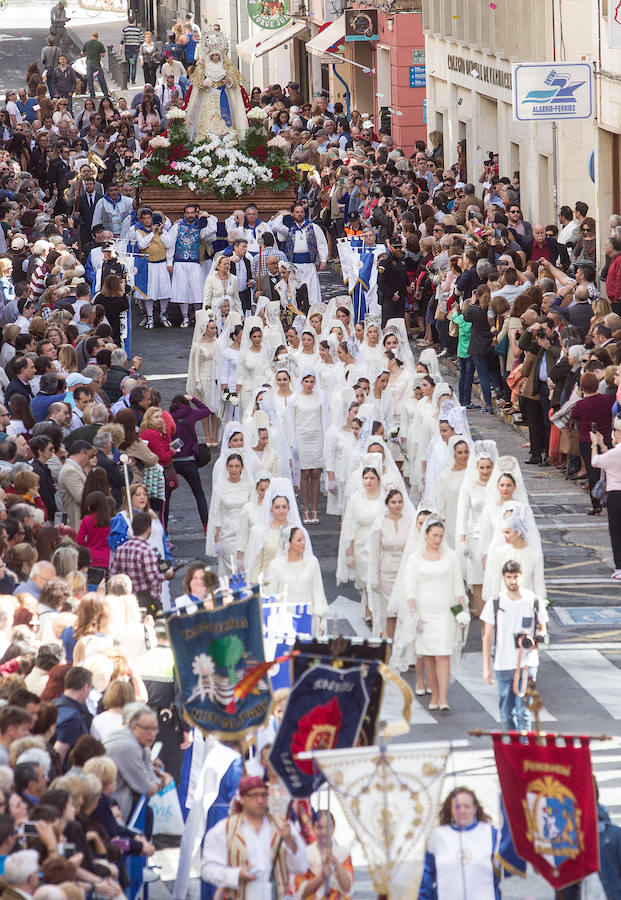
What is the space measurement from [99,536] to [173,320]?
1513 centimetres

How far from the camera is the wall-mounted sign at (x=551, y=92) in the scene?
2495 centimetres

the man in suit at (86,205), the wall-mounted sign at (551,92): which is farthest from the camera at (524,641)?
the man in suit at (86,205)

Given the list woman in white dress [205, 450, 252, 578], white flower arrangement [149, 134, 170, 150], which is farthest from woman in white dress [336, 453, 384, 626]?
white flower arrangement [149, 134, 170, 150]

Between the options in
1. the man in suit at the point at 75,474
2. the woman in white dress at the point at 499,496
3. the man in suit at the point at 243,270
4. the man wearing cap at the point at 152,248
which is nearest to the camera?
the woman in white dress at the point at 499,496

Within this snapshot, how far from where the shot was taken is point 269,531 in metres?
15.2

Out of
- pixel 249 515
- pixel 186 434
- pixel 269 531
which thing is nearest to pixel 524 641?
pixel 269 531

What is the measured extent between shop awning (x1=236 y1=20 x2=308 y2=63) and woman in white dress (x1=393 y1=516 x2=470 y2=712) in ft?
124

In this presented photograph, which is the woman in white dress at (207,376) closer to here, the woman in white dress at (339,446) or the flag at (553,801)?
the woman in white dress at (339,446)

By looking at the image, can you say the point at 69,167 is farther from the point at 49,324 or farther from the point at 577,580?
the point at 577,580

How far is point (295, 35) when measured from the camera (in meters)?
53.8

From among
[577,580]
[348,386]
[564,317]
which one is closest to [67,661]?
[577,580]

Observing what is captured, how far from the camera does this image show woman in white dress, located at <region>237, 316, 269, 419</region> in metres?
21.5

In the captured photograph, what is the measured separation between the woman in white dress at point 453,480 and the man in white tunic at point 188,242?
11926 mm

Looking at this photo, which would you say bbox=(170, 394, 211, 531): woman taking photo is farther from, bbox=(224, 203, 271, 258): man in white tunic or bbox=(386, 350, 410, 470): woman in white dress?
bbox=(224, 203, 271, 258): man in white tunic
